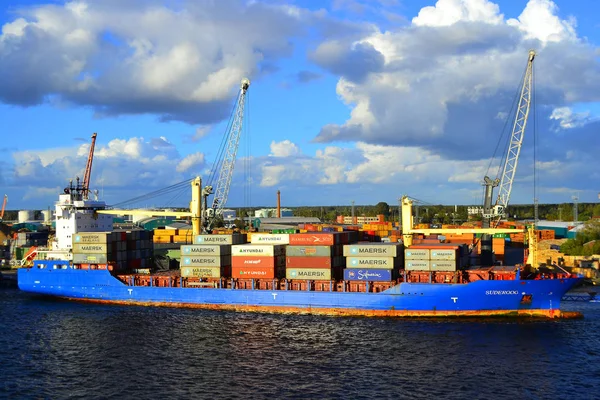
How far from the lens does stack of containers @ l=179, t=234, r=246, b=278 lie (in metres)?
58.3

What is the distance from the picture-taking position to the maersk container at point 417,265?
5238 cm

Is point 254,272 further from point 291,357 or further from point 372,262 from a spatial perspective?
point 291,357

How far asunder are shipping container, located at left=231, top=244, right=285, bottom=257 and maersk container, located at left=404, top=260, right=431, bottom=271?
44.4 ft

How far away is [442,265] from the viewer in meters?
52.2

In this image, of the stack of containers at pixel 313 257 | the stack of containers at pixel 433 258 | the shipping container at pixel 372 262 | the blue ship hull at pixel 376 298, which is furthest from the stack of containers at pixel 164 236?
the stack of containers at pixel 433 258

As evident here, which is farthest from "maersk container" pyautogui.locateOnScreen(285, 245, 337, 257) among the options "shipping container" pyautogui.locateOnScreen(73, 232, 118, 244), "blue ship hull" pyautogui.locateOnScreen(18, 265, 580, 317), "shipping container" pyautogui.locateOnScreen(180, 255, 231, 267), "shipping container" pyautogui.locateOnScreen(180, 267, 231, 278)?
"shipping container" pyautogui.locateOnScreen(73, 232, 118, 244)

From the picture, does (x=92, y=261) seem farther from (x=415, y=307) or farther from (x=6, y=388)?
(x=415, y=307)

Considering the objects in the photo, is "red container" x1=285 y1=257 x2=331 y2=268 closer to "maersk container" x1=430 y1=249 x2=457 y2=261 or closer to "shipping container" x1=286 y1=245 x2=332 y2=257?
"shipping container" x1=286 y1=245 x2=332 y2=257

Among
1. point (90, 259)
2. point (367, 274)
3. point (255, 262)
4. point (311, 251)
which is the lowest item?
point (367, 274)

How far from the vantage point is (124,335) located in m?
47.8

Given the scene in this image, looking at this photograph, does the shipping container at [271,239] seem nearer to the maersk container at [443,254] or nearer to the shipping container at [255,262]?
the shipping container at [255,262]

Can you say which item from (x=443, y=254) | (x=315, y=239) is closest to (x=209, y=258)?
(x=315, y=239)

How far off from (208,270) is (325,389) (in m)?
27.1

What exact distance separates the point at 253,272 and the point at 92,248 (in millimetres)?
19623
